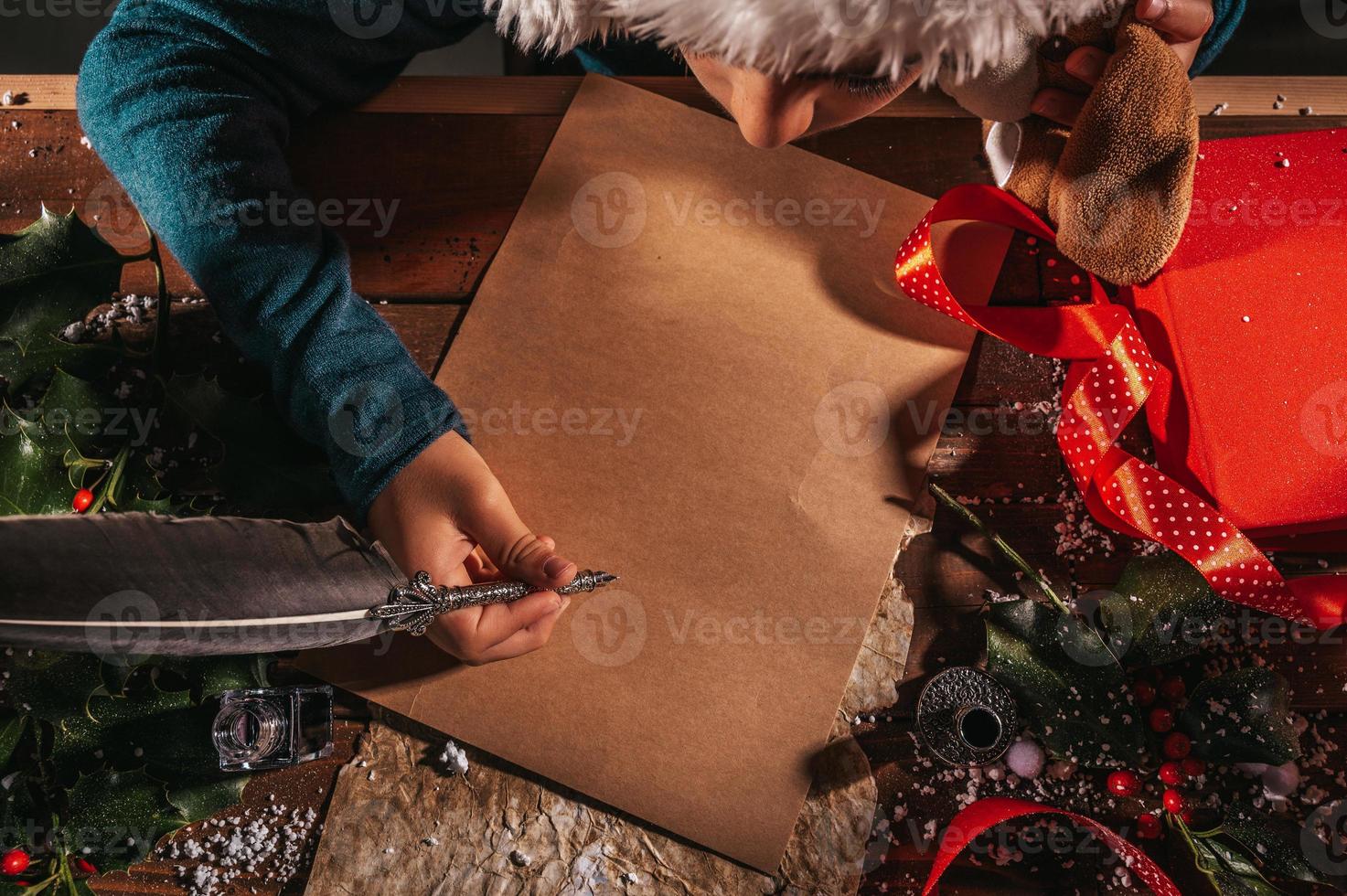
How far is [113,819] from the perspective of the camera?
662 millimetres

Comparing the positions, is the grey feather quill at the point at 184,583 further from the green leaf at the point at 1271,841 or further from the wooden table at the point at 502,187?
the green leaf at the point at 1271,841

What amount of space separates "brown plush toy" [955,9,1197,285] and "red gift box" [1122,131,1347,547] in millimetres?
95

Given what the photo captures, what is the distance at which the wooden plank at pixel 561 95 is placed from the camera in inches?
31.4

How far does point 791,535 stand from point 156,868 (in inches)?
23.1

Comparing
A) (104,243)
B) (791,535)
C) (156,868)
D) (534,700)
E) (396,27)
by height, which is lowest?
(156,868)

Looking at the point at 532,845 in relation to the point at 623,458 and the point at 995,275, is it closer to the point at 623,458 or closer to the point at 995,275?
the point at 623,458

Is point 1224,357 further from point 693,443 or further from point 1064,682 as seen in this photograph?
point 693,443

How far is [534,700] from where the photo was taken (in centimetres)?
71

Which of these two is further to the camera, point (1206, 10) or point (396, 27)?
point (396, 27)

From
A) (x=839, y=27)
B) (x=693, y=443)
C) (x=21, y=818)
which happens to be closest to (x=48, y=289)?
(x=21, y=818)

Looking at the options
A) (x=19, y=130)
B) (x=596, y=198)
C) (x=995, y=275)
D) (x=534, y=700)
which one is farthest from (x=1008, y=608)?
(x=19, y=130)

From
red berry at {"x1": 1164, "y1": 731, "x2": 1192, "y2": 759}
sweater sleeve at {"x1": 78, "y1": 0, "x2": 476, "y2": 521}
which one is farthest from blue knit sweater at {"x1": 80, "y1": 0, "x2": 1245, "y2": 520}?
red berry at {"x1": 1164, "y1": 731, "x2": 1192, "y2": 759}

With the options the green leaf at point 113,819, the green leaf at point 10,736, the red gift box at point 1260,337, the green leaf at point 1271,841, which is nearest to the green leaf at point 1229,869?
the green leaf at point 1271,841

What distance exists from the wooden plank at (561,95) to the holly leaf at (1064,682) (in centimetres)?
47
